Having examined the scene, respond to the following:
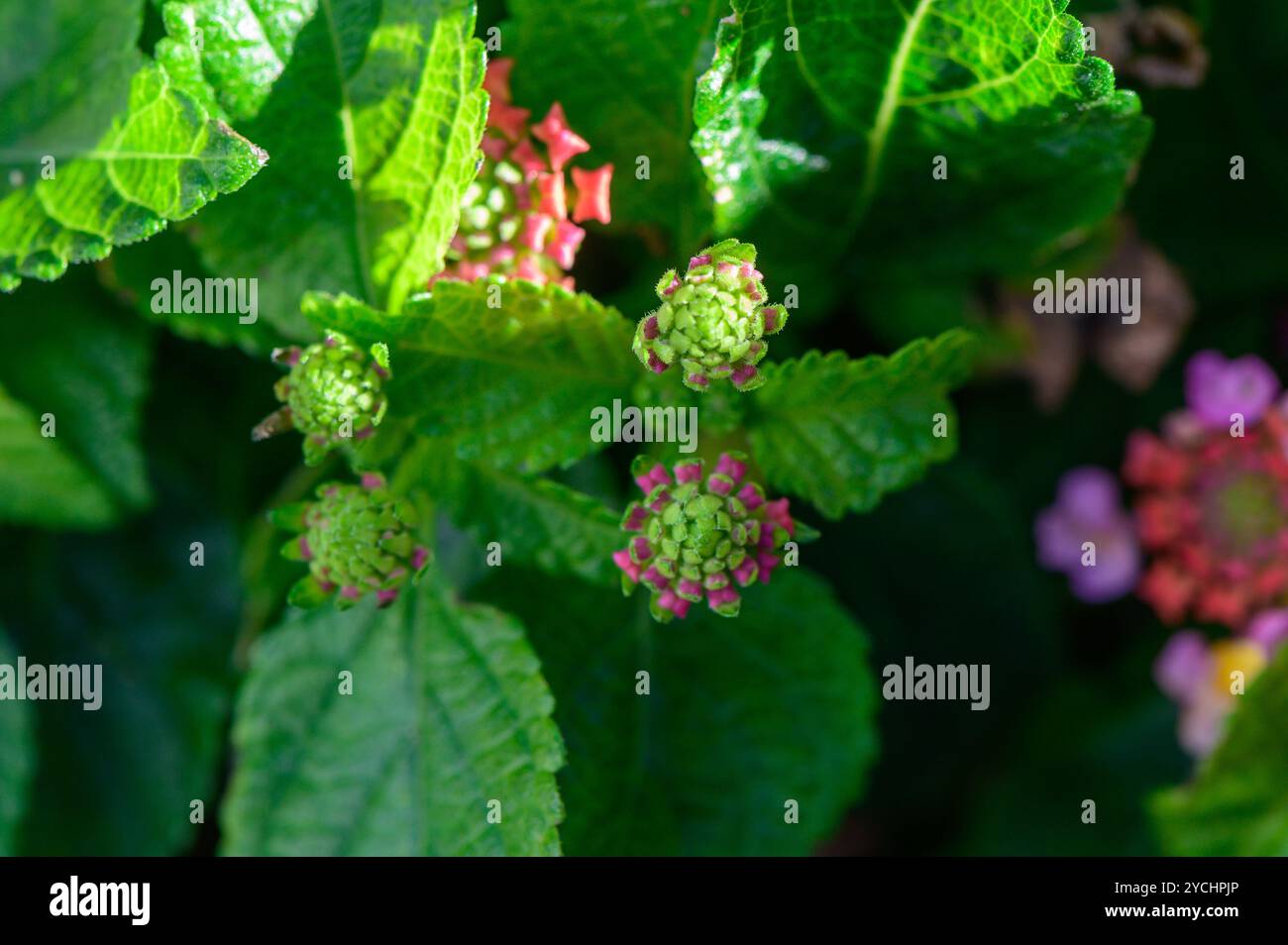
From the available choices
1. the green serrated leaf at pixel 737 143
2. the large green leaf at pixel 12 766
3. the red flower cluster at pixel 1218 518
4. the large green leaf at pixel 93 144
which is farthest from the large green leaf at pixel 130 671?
the red flower cluster at pixel 1218 518

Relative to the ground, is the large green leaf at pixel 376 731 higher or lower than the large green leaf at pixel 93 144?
lower

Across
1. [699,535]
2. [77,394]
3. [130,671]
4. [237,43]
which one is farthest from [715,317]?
[130,671]

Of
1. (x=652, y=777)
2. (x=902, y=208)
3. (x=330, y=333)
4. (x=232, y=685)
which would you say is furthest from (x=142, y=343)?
(x=902, y=208)

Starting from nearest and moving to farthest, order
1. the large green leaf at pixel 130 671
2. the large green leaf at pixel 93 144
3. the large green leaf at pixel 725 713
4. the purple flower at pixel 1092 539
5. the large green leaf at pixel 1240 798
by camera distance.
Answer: the large green leaf at pixel 93 144 → the large green leaf at pixel 725 713 → the large green leaf at pixel 1240 798 → the large green leaf at pixel 130 671 → the purple flower at pixel 1092 539

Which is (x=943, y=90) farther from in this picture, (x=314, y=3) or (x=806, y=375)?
(x=314, y=3)

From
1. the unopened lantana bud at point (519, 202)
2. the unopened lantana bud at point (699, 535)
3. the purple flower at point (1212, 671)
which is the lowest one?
the purple flower at point (1212, 671)

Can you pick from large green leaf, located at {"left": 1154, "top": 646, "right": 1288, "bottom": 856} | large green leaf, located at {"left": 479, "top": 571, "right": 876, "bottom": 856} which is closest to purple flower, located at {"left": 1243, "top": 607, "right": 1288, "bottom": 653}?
large green leaf, located at {"left": 1154, "top": 646, "right": 1288, "bottom": 856}

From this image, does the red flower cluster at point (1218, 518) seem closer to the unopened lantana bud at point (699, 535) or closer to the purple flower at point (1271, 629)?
the purple flower at point (1271, 629)
